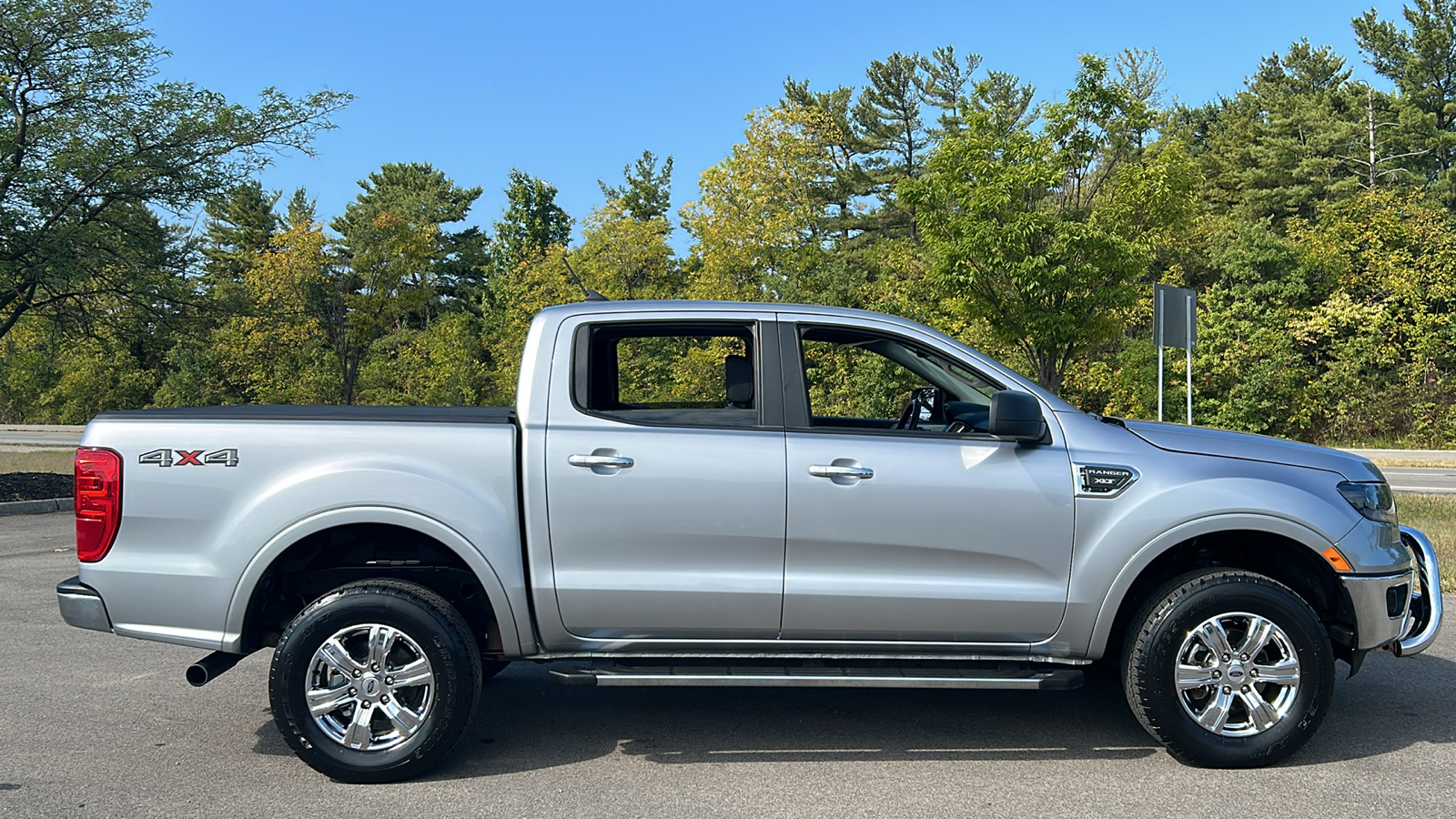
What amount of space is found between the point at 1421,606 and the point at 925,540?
234cm

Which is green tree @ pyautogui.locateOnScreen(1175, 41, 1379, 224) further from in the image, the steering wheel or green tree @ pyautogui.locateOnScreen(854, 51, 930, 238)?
the steering wheel

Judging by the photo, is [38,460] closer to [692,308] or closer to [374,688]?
[374,688]

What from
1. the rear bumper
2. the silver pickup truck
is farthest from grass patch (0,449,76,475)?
the silver pickup truck

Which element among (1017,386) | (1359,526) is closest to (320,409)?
(1017,386)

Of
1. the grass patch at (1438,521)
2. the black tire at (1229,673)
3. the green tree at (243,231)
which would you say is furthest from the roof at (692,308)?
the green tree at (243,231)

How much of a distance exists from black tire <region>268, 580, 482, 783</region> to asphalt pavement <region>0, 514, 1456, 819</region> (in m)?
0.12

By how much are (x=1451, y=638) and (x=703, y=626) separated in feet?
17.1

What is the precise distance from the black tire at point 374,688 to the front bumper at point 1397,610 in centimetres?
367

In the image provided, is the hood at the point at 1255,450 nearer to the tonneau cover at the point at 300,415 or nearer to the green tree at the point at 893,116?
the tonneau cover at the point at 300,415

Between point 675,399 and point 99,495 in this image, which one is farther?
point 675,399

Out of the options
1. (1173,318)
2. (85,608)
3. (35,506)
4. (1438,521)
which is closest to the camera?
(85,608)

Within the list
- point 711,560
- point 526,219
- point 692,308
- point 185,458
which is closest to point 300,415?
point 185,458

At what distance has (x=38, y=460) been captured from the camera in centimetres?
2261

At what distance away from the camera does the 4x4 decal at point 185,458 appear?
4445 millimetres
